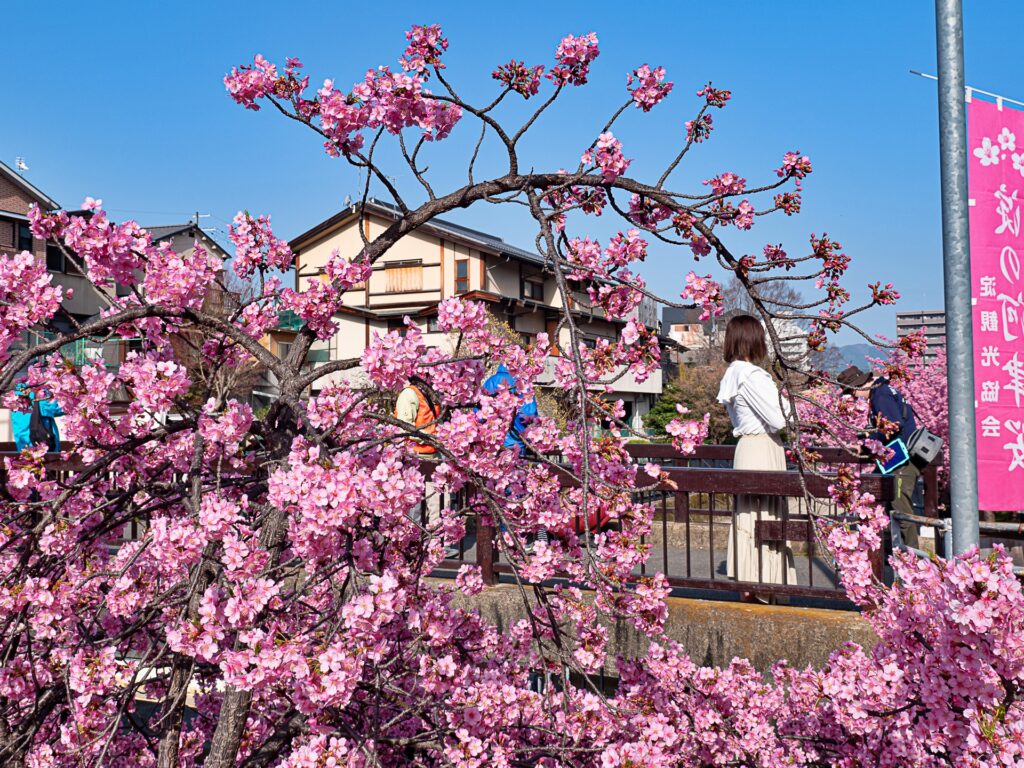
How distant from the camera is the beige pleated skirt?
17.0 ft

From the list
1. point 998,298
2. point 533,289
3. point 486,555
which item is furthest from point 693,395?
point 486,555

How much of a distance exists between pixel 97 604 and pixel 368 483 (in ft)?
5.03

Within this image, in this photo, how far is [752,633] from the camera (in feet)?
A: 14.3

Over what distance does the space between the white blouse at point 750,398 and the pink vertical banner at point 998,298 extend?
121 cm

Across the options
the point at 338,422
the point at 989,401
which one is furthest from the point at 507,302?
the point at 338,422

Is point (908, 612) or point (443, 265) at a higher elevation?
point (443, 265)

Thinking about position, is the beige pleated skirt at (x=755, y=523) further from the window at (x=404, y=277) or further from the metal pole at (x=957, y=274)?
the window at (x=404, y=277)

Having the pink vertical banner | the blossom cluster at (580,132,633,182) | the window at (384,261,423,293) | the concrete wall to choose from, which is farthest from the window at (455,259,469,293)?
the blossom cluster at (580,132,633,182)

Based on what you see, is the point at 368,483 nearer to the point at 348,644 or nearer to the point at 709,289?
the point at 348,644

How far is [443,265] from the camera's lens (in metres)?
31.8

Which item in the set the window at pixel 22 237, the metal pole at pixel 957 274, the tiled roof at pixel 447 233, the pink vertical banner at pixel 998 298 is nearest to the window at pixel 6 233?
the window at pixel 22 237

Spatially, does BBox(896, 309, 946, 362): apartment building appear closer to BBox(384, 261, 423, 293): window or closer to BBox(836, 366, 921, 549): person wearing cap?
BBox(836, 366, 921, 549): person wearing cap

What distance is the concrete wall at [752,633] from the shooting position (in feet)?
13.8

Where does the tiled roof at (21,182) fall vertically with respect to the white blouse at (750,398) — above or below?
above
